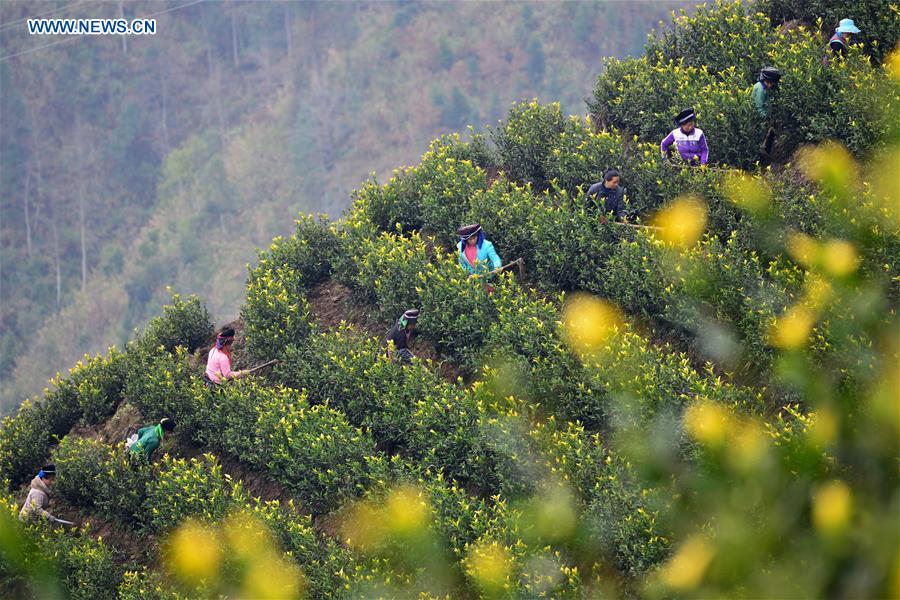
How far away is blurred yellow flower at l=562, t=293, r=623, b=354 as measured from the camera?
41.1ft

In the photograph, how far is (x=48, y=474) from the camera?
47.4 ft

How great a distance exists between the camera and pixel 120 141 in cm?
9462

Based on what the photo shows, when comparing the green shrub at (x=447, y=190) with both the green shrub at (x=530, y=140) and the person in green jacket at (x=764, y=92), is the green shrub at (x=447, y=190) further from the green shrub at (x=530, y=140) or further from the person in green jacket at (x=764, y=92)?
the person in green jacket at (x=764, y=92)

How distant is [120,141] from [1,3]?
2090cm

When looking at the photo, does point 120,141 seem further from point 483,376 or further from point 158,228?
point 483,376

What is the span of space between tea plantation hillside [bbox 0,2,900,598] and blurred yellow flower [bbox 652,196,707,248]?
5 centimetres

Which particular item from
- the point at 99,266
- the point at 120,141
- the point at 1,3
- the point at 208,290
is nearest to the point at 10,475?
the point at 208,290

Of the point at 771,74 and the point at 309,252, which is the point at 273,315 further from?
the point at 771,74

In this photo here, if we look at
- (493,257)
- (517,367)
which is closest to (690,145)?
(493,257)

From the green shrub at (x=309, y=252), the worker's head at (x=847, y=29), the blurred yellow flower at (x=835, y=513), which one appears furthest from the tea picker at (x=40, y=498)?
the worker's head at (x=847, y=29)

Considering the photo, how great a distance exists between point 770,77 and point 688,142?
4.64ft

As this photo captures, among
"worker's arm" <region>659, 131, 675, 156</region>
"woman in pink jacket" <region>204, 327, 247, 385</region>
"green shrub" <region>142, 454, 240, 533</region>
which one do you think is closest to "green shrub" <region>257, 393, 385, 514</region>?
"green shrub" <region>142, 454, 240, 533</region>

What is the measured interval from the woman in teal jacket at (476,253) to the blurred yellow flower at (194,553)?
4.75 metres

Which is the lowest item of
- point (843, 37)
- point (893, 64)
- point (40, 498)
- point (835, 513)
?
point (40, 498)
